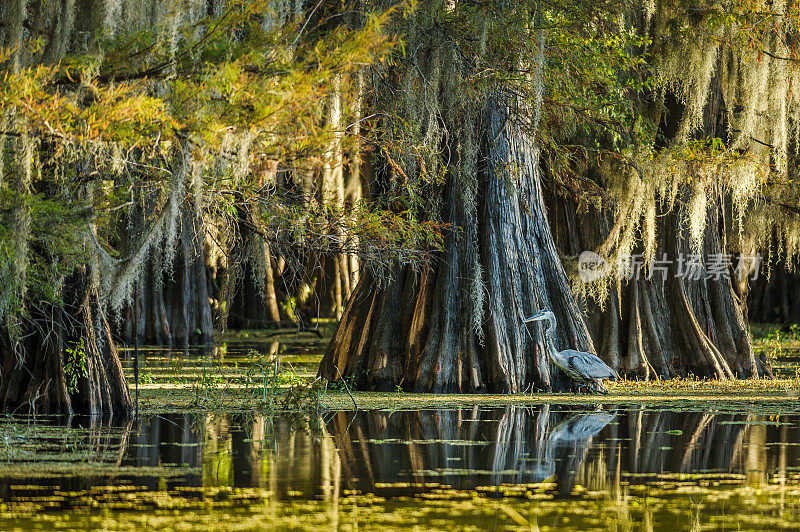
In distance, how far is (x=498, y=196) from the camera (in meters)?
10.3

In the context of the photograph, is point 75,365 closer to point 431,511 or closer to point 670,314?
point 431,511

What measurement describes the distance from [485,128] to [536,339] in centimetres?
181

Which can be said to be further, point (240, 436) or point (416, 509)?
point (240, 436)

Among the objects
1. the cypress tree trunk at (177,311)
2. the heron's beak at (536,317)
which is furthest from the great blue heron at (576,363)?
the cypress tree trunk at (177,311)

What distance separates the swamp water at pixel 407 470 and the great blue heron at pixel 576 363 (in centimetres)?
120

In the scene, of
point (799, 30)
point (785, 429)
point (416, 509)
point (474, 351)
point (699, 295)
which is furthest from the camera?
point (699, 295)

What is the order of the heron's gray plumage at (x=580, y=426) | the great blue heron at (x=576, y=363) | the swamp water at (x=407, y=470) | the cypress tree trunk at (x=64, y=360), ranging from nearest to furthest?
the swamp water at (x=407, y=470)
the heron's gray plumage at (x=580, y=426)
the cypress tree trunk at (x=64, y=360)
the great blue heron at (x=576, y=363)

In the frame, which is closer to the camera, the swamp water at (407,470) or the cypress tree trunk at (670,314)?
the swamp water at (407,470)

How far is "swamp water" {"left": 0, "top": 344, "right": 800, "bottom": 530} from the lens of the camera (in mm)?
4719

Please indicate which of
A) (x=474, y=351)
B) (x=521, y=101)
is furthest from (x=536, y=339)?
(x=521, y=101)

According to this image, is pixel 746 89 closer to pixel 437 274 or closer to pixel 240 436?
pixel 437 274

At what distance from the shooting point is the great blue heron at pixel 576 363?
10.0 meters

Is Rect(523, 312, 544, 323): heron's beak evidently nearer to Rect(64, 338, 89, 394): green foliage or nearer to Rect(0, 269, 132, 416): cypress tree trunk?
Rect(0, 269, 132, 416): cypress tree trunk

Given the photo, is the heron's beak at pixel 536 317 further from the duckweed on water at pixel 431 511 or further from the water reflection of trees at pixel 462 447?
the duckweed on water at pixel 431 511
